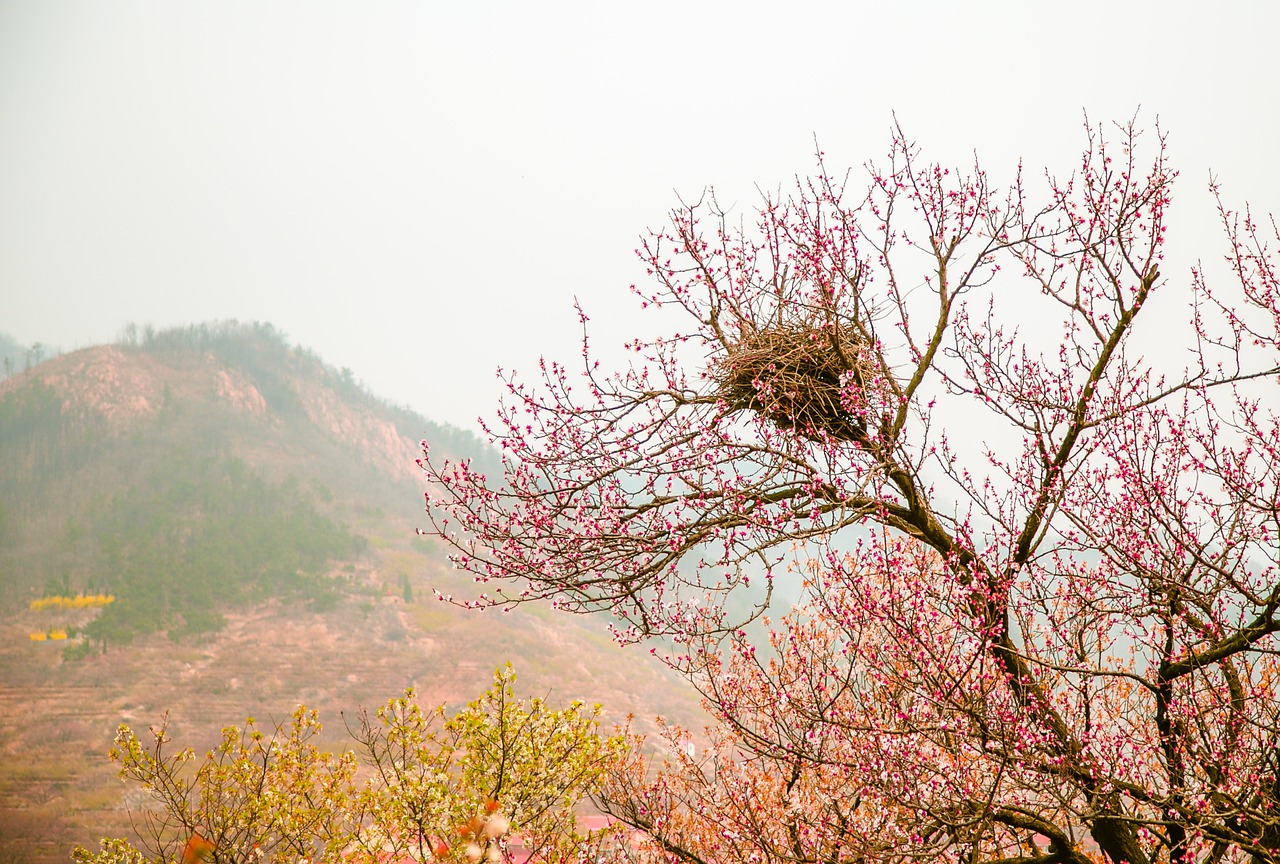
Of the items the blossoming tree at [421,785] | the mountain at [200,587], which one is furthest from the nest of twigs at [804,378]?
the mountain at [200,587]

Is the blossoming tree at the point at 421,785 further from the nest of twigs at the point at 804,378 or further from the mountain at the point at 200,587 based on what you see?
the mountain at the point at 200,587

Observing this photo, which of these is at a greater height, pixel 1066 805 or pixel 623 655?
pixel 1066 805

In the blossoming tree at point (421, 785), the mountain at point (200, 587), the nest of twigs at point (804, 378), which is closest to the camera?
the nest of twigs at point (804, 378)

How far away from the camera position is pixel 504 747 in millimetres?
7875

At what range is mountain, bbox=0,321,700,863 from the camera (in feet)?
190

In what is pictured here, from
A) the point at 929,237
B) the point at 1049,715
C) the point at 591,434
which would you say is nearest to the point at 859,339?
the point at 929,237

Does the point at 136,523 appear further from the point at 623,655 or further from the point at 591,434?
the point at 591,434

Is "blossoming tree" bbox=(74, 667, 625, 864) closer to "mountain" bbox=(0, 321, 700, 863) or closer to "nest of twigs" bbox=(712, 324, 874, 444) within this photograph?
"nest of twigs" bbox=(712, 324, 874, 444)

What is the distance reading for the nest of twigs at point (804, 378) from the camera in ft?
14.5

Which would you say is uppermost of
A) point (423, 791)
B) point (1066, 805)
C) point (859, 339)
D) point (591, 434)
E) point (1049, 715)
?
point (859, 339)

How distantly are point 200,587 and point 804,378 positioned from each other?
81959 millimetres

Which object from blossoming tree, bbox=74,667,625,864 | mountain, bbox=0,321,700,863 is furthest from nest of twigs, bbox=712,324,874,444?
mountain, bbox=0,321,700,863

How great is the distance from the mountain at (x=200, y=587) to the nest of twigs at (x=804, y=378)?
5311 centimetres

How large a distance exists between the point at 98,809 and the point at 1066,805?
187 feet
